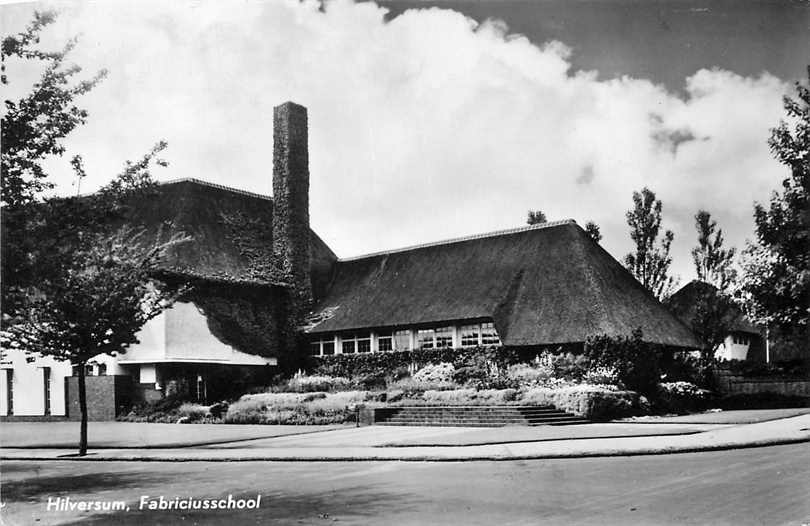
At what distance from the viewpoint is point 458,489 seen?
11.6 metres

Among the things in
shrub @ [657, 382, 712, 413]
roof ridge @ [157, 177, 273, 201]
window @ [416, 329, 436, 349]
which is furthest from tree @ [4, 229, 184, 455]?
roof ridge @ [157, 177, 273, 201]

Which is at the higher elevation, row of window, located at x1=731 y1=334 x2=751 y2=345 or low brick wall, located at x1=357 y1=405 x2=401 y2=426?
row of window, located at x1=731 y1=334 x2=751 y2=345

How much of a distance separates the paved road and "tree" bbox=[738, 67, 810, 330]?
16.1ft

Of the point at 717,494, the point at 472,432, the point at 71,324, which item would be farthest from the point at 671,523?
the point at 71,324

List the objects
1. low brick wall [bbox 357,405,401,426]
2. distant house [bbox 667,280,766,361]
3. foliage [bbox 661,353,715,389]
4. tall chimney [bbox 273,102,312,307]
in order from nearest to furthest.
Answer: low brick wall [bbox 357,405,401,426] < foliage [bbox 661,353,715,389] < tall chimney [bbox 273,102,312,307] < distant house [bbox 667,280,766,361]

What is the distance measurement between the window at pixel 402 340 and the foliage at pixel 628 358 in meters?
9.31

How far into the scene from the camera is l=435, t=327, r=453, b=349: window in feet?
112

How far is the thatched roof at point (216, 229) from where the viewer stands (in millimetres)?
34375

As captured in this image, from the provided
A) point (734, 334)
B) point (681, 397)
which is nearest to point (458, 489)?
point (681, 397)

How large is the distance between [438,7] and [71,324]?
1121cm

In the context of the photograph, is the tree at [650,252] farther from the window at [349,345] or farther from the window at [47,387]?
the window at [47,387]

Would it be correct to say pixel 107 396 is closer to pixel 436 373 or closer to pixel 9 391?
pixel 9 391

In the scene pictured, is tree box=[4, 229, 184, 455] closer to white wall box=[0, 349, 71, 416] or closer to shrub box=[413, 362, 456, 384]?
white wall box=[0, 349, 71, 416]

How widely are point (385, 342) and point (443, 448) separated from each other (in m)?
19.4
